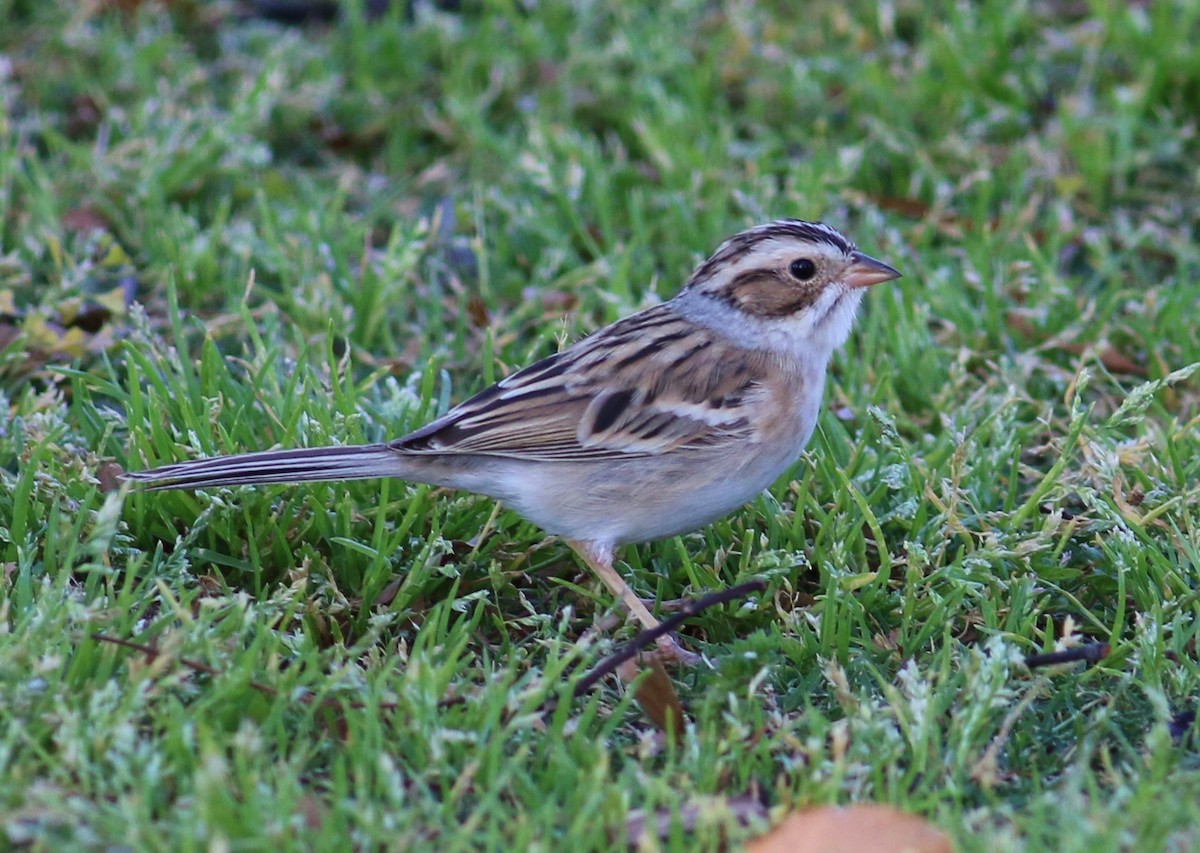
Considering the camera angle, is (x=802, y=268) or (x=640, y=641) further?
(x=802, y=268)

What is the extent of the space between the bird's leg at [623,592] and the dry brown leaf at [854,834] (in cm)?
99

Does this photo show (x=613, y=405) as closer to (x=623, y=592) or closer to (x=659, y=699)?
(x=623, y=592)

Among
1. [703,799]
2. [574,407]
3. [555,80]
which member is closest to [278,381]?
[574,407]

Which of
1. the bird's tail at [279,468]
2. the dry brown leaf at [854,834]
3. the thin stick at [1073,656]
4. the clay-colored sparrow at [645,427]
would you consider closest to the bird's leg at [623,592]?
the clay-colored sparrow at [645,427]

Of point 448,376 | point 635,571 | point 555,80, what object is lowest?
point 635,571

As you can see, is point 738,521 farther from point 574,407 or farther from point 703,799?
point 703,799

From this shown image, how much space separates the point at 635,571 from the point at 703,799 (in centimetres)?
141

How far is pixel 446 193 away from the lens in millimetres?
7066

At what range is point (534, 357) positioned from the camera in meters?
5.77

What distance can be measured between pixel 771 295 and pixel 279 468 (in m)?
1.52

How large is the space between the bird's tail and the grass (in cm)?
22

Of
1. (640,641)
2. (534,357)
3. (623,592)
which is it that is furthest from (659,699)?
(534,357)

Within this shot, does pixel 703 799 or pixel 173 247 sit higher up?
pixel 173 247

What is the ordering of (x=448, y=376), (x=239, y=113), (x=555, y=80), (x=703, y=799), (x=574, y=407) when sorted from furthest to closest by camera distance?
(x=555, y=80), (x=239, y=113), (x=448, y=376), (x=574, y=407), (x=703, y=799)
